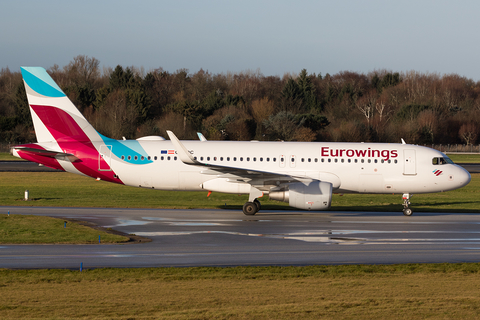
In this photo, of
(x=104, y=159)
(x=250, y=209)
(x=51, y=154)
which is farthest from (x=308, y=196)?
(x=51, y=154)

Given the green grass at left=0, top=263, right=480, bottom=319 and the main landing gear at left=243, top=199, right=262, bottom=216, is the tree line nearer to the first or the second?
the main landing gear at left=243, top=199, right=262, bottom=216

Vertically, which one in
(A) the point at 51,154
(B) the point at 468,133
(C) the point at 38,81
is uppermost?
(B) the point at 468,133

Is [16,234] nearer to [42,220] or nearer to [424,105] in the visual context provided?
[42,220]

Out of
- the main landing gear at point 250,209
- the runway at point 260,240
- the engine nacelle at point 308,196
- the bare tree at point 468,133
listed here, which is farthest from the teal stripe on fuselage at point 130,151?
the bare tree at point 468,133

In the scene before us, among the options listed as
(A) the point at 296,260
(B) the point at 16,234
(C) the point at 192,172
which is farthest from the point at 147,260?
(C) the point at 192,172

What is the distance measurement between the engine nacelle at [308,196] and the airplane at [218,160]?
1.43 m

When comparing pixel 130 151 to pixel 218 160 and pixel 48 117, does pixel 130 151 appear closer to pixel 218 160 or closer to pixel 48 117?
pixel 218 160

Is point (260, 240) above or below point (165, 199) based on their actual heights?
below

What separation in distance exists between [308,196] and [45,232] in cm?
1162

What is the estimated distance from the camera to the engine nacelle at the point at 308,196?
936 inches

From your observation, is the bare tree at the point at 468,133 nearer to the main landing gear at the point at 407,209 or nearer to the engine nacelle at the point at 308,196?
the main landing gear at the point at 407,209

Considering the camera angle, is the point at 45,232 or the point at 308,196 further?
the point at 308,196

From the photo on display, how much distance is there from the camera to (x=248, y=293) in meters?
11.0

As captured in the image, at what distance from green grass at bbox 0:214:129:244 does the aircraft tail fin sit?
6.52 meters
